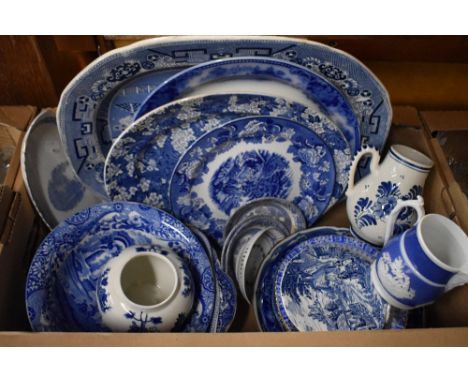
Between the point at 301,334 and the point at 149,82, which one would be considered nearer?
the point at 301,334

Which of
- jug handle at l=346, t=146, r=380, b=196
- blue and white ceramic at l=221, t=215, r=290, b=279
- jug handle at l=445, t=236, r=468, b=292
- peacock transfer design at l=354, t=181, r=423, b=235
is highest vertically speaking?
jug handle at l=346, t=146, r=380, b=196

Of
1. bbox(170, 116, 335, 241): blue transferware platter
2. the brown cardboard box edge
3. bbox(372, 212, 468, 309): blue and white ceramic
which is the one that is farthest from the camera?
bbox(170, 116, 335, 241): blue transferware platter

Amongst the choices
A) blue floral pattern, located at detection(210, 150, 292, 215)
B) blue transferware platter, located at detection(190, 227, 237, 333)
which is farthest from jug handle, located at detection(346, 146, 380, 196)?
blue transferware platter, located at detection(190, 227, 237, 333)

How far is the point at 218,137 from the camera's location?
2.42 ft

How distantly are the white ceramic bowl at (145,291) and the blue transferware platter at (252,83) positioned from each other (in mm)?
244

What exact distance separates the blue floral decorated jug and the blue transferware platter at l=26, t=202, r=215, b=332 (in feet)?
0.94

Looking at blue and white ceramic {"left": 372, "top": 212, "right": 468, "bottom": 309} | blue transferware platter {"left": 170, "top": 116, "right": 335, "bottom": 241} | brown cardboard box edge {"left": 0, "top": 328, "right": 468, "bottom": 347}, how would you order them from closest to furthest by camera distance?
brown cardboard box edge {"left": 0, "top": 328, "right": 468, "bottom": 347} < blue and white ceramic {"left": 372, "top": 212, "right": 468, "bottom": 309} < blue transferware platter {"left": 170, "top": 116, "right": 335, "bottom": 241}

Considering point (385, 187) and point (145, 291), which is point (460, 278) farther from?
point (145, 291)

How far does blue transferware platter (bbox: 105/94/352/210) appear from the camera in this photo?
0.67m

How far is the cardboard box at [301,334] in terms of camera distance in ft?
1.79

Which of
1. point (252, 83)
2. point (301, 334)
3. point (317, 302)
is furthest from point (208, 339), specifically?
point (252, 83)

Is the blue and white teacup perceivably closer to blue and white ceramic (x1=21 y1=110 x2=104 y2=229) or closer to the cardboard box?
the cardboard box

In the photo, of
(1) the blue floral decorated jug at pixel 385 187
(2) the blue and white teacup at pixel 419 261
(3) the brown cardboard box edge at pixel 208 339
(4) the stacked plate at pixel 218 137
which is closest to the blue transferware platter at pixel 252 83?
(4) the stacked plate at pixel 218 137

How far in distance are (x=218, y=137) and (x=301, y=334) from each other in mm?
344
